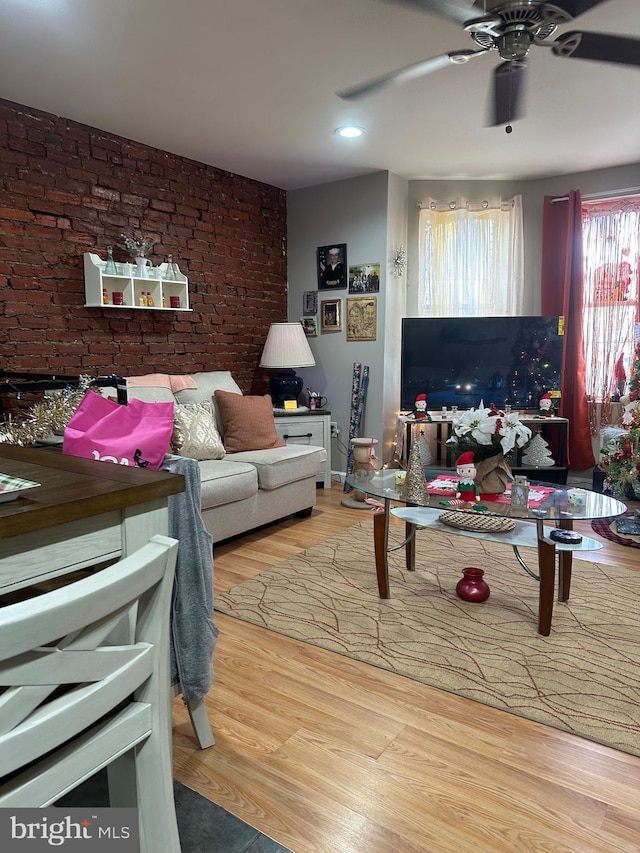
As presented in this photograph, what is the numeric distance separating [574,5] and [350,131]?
5.97ft

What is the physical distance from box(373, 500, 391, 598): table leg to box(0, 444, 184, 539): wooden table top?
1.55 meters

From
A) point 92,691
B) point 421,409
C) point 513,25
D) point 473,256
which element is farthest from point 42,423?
point 473,256

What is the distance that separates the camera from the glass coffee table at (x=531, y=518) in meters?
2.30

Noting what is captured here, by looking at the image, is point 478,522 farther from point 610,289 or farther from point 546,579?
point 610,289

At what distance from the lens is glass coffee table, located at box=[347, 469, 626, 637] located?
2305mm

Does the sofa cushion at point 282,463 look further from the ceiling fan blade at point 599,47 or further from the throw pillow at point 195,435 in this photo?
the ceiling fan blade at point 599,47

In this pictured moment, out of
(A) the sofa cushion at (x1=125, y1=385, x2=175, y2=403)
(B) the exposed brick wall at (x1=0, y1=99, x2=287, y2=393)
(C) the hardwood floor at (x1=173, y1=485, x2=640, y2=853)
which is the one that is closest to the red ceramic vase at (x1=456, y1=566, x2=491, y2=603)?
(C) the hardwood floor at (x1=173, y1=485, x2=640, y2=853)

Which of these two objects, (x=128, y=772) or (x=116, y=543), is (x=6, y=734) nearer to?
(x=128, y=772)

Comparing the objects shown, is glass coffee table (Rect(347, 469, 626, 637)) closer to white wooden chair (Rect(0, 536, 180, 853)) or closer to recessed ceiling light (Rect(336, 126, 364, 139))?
white wooden chair (Rect(0, 536, 180, 853))

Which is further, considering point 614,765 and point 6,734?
point 614,765

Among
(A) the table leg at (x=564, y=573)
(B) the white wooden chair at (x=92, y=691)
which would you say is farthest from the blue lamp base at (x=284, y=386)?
(B) the white wooden chair at (x=92, y=691)

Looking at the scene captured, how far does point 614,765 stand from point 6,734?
1.70 m

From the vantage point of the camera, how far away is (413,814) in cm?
147

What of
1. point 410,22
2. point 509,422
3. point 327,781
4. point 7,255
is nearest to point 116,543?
point 327,781
